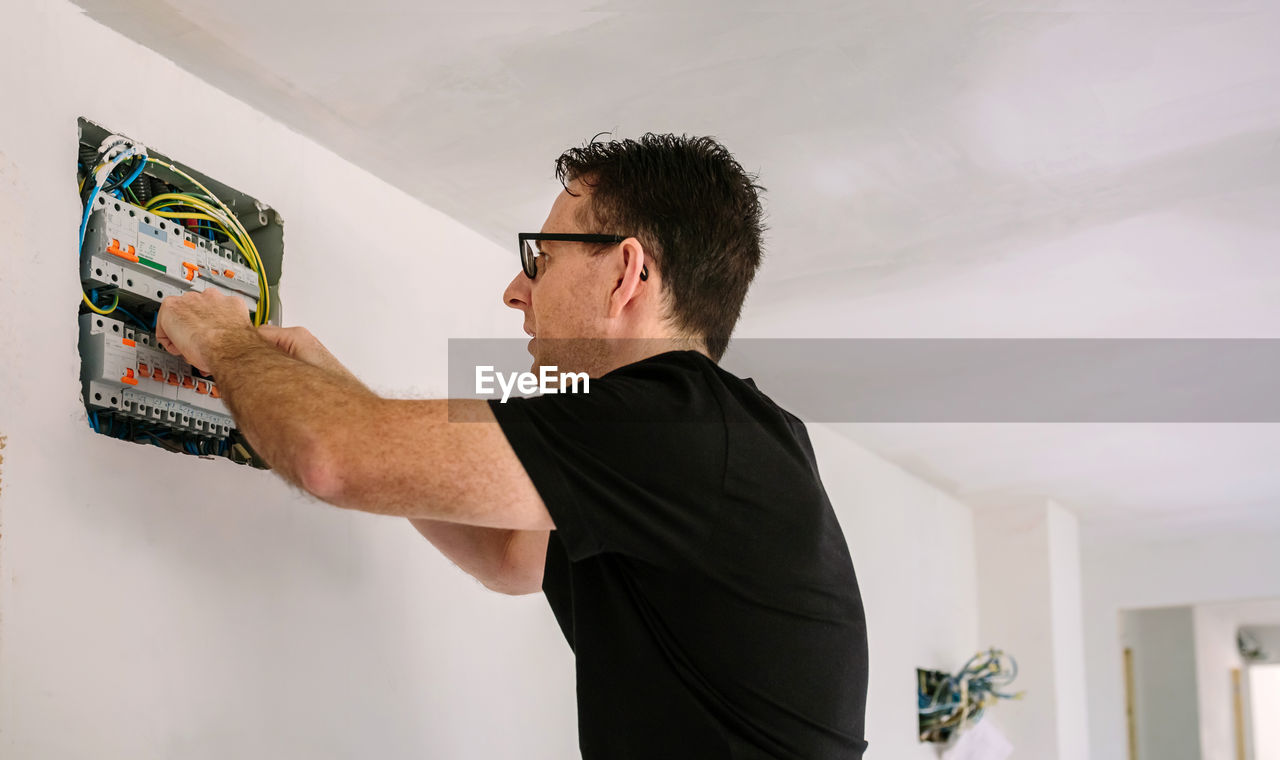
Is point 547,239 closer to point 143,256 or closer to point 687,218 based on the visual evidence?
point 687,218

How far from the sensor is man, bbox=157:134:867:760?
1.08 m

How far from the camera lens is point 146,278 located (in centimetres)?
154

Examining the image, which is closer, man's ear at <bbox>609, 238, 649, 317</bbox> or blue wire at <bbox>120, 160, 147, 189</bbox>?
man's ear at <bbox>609, 238, 649, 317</bbox>

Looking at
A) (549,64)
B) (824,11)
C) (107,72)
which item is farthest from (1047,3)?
(107,72)

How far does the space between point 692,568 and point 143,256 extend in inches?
35.1

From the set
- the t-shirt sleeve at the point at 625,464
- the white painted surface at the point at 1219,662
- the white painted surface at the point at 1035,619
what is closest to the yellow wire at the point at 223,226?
the t-shirt sleeve at the point at 625,464

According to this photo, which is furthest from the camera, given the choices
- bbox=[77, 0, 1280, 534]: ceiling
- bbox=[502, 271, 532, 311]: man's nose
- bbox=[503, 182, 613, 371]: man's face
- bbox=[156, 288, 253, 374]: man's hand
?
bbox=[77, 0, 1280, 534]: ceiling

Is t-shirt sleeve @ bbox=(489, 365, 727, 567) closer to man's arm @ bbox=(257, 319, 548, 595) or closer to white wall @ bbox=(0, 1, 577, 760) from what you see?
man's arm @ bbox=(257, 319, 548, 595)

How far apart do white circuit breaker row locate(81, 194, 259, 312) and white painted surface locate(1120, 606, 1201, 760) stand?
688cm

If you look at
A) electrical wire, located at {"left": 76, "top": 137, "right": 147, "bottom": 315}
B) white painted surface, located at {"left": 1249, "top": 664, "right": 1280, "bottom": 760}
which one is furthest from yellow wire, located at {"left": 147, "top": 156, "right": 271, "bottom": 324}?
white painted surface, located at {"left": 1249, "top": 664, "right": 1280, "bottom": 760}

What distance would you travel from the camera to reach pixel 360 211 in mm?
2018

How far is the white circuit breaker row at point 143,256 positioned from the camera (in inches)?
58.6

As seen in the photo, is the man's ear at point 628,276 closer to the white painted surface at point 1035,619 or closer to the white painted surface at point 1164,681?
the white painted surface at point 1035,619

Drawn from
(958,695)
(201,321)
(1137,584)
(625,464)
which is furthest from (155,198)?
(1137,584)
